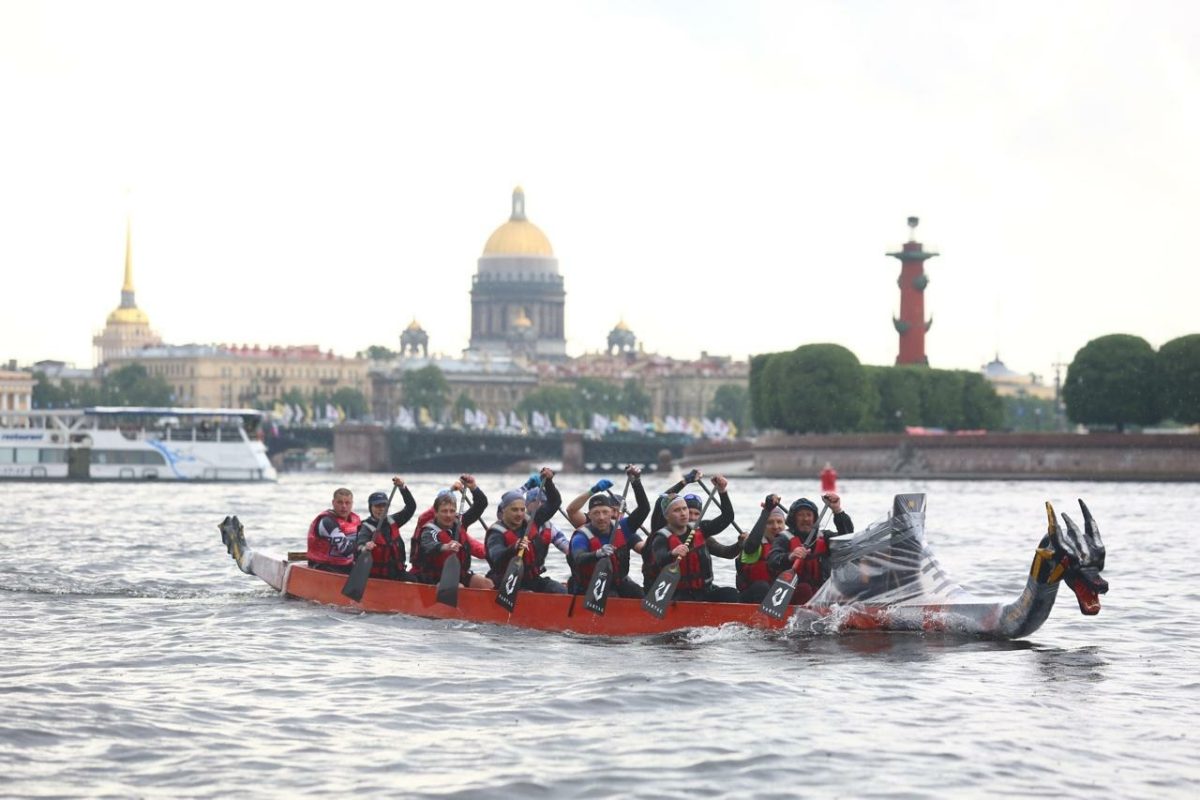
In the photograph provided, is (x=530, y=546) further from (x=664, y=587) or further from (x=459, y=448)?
(x=459, y=448)

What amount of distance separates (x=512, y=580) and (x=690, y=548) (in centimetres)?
176

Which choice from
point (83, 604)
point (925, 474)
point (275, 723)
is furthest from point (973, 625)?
point (925, 474)

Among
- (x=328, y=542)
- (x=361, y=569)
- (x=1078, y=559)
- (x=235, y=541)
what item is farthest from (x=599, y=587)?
(x=235, y=541)

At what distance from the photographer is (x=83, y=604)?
92.3 ft

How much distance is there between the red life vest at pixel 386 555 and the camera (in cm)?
2481

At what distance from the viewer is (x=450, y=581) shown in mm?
23469

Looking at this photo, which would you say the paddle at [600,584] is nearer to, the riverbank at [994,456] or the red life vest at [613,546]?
the red life vest at [613,546]

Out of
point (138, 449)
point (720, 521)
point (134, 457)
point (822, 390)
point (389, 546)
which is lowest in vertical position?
point (389, 546)

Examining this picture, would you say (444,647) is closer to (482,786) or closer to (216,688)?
(216,688)

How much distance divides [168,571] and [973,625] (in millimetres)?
16077

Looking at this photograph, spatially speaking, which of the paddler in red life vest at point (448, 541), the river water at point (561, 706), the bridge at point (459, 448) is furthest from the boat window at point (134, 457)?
the paddler in red life vest at point (448, 541)

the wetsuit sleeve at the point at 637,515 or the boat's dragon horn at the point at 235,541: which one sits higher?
the wetsuit sleeve at the point at 637,515

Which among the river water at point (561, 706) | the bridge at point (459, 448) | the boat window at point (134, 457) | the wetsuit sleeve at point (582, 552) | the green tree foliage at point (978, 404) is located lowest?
the river water at point (561, 706)

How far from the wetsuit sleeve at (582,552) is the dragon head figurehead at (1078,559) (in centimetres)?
403
